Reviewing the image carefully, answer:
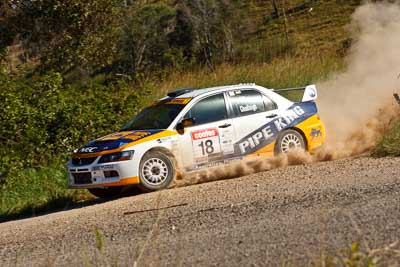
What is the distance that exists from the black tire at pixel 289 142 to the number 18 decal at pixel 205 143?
47.3 inches

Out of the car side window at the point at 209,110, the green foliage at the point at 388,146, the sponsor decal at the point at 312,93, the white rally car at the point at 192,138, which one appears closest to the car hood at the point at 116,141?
the white rally car at the point at 192,138

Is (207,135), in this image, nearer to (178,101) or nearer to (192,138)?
(192,138)

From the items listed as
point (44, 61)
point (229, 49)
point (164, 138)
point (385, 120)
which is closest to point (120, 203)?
point (164, 138)

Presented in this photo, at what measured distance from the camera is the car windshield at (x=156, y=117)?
12981 millimetres

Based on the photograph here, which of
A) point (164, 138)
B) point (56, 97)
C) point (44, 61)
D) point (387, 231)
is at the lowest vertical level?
point (387, 231)

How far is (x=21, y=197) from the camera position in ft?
47.4

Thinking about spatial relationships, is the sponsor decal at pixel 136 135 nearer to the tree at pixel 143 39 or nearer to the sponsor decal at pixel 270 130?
the sponsor decal at pixel 270 130

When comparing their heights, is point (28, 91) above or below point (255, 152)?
above

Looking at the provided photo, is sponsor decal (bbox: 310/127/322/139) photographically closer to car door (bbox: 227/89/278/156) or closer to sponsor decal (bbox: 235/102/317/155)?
sponsor decal (bbox: 235/102/317/155)

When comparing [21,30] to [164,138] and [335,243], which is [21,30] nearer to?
[164,138]

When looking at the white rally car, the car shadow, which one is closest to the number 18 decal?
the white rally car

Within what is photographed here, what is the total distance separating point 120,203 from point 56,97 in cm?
573

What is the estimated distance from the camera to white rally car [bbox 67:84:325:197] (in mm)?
12273

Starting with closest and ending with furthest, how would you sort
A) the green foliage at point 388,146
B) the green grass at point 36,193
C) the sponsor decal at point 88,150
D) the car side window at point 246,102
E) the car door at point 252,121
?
the sponsor decal at point 88,150
the green foliage at point 388,146
the car door at point 252,121
the car side window at point 246,102
the green grass at point 36,193
